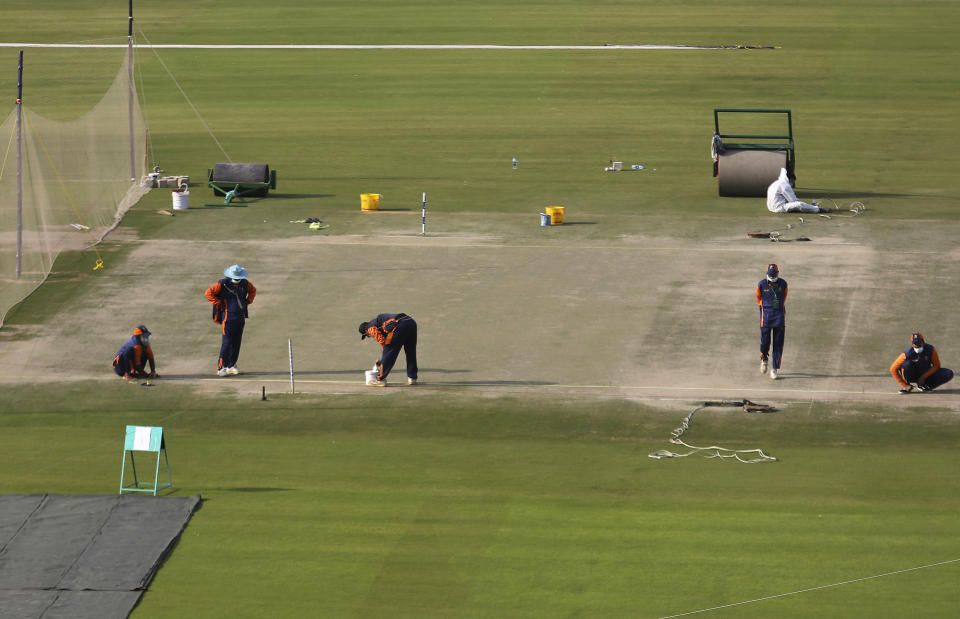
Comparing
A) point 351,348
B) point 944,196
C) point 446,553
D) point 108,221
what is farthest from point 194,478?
point 944,196

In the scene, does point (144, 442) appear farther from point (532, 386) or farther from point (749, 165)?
point (749, 165)

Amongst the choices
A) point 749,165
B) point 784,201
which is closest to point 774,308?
point 784,201

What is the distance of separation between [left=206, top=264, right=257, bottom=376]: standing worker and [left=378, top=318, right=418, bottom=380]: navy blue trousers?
2768 mm

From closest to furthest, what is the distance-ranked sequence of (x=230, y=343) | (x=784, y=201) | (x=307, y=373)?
1. (x=230, y=343)
2. (x=307, y=373)
3. (x=784, y=201)

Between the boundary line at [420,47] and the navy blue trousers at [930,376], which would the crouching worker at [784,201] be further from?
the boundary line at [420,47]

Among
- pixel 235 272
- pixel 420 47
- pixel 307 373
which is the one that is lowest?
pixel 307 373

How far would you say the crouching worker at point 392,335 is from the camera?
24.2m

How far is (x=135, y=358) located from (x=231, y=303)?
2048mm

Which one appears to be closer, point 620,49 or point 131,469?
point 131,469

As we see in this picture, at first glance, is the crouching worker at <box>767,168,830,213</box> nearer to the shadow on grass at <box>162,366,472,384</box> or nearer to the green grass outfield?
the green grass outfield

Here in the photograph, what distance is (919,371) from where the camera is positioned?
24.0 metres

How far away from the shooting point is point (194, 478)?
20781 mm

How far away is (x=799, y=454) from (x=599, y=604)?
20.7ft

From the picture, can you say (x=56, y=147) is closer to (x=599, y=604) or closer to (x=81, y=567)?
(x=81, y=567)
